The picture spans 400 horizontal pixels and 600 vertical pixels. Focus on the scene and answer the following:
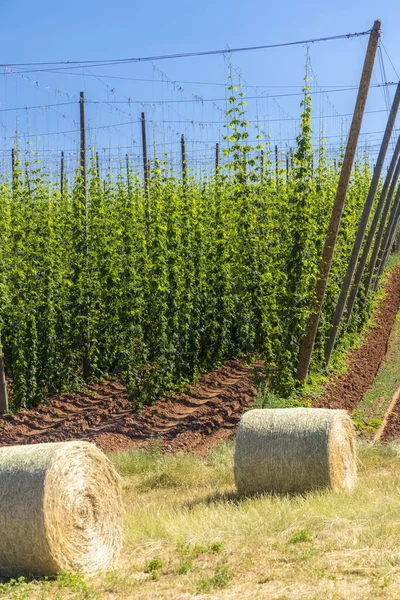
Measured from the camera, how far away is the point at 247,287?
13.7 meters

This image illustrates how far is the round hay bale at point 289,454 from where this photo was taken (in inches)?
305

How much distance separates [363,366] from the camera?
16.6m

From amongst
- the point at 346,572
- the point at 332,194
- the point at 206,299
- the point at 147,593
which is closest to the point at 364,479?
the point at 346,572

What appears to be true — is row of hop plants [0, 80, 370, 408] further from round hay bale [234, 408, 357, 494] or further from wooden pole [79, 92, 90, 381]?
round hay bale [234, 408, 357, 494]

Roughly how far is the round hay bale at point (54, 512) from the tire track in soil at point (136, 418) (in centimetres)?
427

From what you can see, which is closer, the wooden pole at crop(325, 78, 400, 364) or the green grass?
the green grass

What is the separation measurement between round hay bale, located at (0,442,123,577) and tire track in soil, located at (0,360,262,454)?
427 centimetres

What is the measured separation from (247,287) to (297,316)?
1312 mm

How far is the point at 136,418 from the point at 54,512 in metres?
6.36

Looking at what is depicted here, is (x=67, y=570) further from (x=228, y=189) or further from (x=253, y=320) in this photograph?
(x=228, y=189)

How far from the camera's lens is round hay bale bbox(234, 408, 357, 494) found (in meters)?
7.75

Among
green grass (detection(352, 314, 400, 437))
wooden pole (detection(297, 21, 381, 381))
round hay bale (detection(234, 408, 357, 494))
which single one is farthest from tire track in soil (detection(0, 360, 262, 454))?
round hay bale (detection(234, 408, 357, 494))

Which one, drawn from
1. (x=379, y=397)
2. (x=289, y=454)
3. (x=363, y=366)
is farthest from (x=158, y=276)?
(x=289, y=454)

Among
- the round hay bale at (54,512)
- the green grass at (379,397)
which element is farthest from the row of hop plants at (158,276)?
the round hay bale at (54,512)
